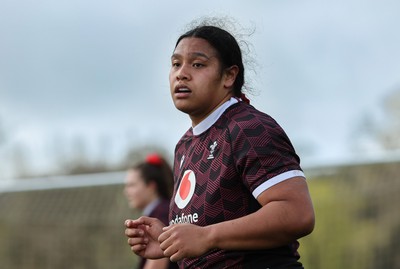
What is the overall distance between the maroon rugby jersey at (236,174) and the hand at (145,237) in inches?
4.1

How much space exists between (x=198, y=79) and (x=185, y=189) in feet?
1.35

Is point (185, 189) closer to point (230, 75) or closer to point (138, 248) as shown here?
point (138, 248)

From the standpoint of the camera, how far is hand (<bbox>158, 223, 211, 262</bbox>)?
8.76 ft

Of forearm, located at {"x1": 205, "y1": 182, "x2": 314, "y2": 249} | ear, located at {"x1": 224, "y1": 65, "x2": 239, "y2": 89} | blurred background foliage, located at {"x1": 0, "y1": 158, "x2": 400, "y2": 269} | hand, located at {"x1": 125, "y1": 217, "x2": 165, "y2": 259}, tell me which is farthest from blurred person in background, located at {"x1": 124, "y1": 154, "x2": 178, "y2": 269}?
blurred background foliage, located at {"x1": 0, "y1": 158, "x2": 400, "y2": 269}

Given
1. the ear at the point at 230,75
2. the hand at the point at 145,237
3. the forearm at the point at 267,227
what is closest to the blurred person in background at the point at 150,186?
the hand at the point at 145,237

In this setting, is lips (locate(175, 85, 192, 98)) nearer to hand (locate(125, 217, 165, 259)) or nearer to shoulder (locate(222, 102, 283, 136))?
shoulder (locate(222, 102, 283, 136))

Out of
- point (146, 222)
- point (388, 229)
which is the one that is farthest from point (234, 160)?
point (388, 229)

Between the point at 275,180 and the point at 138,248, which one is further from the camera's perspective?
the point at 138,248

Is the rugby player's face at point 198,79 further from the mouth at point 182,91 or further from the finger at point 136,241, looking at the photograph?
the finger at point 136,241

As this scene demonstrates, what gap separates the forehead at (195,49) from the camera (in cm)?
308

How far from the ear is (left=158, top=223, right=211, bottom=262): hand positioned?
655mm

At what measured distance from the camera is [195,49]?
3.10 m

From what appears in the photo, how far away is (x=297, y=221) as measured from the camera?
2.67 m

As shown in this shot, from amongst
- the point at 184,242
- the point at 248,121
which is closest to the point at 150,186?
the point at 248,121
